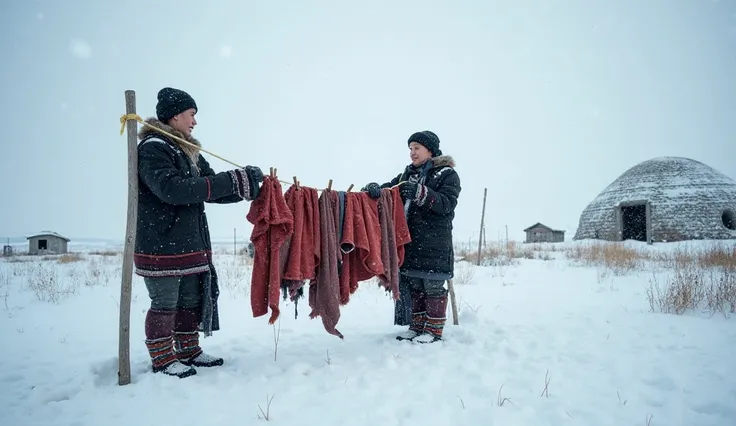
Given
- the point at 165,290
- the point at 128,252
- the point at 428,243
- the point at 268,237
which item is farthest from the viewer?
the point at 428,243

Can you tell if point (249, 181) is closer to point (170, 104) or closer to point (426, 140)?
point (170, 104)

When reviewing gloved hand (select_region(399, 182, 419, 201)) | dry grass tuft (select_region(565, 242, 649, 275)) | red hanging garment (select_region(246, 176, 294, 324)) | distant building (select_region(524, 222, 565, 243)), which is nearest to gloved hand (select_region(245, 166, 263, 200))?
red hanging garment (select_region(246, 176, 294, 324))

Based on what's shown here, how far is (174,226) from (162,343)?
0.96m

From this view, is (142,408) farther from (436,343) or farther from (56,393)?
(436,343)

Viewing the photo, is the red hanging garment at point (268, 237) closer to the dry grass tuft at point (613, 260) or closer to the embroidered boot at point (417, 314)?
the embroidered boot at point (417, 314)

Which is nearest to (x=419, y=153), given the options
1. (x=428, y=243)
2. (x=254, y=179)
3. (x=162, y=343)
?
(x=428, y=243)

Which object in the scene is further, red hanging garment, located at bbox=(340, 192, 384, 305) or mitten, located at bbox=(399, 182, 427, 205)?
mitten, located at bbox=(399, 182, 427, 205)

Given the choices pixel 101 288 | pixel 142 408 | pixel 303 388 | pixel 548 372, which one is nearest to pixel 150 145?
pixel 142 408

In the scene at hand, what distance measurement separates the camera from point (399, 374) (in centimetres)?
300

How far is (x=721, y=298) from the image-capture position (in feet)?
15.4

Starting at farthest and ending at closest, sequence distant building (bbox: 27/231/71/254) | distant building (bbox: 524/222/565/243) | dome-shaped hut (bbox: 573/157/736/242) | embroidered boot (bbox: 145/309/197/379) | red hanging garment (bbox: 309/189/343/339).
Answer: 1. distant building (bbox: 524/222/565/243)
2. distant building (bbox: 27/231/71/254)
3. dome-shaped hut (bbox: 573/157/736/242)
4. red hanging garment (bbox: 309/189/343/339)
5. embroidered boot (bbox: 145/309/197/379)

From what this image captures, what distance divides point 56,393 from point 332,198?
2637 mm

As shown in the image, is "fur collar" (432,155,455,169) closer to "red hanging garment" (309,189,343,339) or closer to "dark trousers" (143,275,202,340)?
"red hanging garment" (309,189,343,339)

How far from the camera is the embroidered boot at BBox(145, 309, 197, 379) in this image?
2.82m
